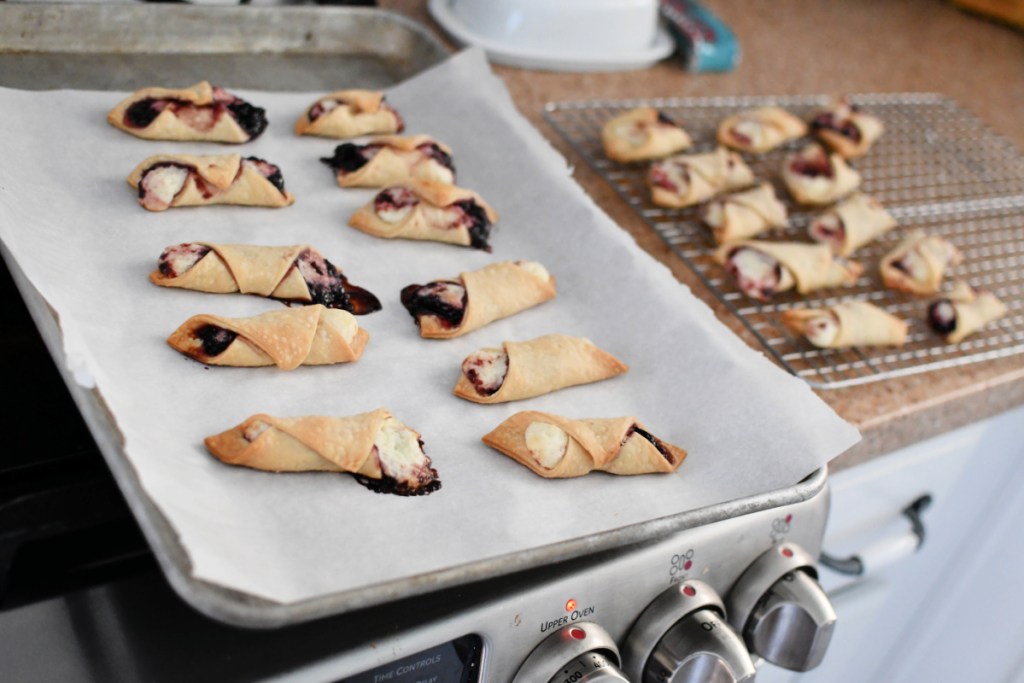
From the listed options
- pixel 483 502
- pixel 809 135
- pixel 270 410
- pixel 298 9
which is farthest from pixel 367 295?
pixel 809 135

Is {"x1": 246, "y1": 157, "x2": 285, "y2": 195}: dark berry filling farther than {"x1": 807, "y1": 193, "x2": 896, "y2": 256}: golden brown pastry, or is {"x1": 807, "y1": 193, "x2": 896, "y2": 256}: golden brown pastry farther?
{"x1": 807, "y1": 193, "x2": 896, "y2": 256}: golden brown pastry

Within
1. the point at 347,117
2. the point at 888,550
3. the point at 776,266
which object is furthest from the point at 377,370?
the point at 888,550

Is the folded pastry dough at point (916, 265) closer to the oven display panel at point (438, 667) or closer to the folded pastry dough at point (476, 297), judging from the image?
the folded pastry dough at point (476, 297)

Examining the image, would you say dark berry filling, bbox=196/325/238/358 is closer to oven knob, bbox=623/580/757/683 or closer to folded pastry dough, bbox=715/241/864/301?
oven knob, bbox=623/580/757/683

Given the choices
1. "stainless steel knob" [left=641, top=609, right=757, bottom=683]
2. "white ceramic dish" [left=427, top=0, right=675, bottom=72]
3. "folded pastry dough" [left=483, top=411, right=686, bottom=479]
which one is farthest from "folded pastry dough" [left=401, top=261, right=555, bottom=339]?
"white ceramic dish" [left=427, top=0, right=675, bottom=72]

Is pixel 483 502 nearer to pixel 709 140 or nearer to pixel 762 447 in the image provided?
pixel 762 447

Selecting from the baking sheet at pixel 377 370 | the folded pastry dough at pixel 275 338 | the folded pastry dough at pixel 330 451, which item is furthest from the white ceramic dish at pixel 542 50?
the folded pastry dough at pixel 330 451
